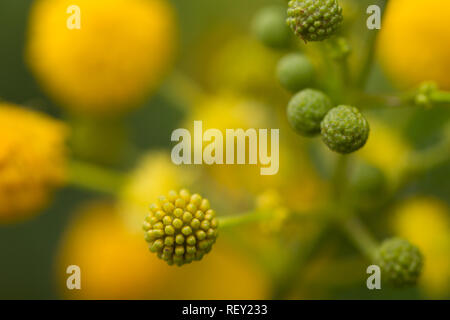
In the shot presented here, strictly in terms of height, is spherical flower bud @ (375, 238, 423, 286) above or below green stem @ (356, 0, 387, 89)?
below

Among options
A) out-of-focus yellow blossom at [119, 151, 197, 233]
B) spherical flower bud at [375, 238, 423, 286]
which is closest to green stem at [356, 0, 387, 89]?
spherical flower bud at [375, 238, 423, 286]

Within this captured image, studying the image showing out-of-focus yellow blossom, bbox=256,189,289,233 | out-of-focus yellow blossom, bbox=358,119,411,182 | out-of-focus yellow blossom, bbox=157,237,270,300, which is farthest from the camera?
out-of-focus yellow blossom, bbox=157,237,270,300

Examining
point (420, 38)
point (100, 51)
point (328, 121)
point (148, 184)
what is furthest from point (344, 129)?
point (100, 51)

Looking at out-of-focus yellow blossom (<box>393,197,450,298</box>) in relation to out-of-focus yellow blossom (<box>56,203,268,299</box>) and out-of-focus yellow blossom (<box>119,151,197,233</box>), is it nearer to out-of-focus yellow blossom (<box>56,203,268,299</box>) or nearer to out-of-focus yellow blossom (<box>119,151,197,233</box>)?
out-of-focus yellow blossom (<box>56,203,268,299</box>)

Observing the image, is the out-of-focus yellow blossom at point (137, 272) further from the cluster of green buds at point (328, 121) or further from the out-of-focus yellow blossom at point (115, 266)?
the cluster of green buds at point (328, 121)

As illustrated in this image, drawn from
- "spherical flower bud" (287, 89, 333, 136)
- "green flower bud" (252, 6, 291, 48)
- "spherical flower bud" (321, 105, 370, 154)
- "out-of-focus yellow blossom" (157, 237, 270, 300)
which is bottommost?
"out-of-focus yellow blossom" (157, 237, 270, 300)

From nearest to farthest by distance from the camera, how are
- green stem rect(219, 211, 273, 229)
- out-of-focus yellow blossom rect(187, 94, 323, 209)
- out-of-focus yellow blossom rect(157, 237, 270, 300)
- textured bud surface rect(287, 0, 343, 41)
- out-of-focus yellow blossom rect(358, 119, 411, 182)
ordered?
textured bud surface rect(287, 0, 343, 41)
green stem rect(219, 211, 273, 229)
out-of-focus yellow blossom rect(358, 119, 411, 182)
out-of-focus yellow blossom rect(187, 94, 323, 209)
out-of-focus yellow blossom rect(157, 237, 270, 300)
